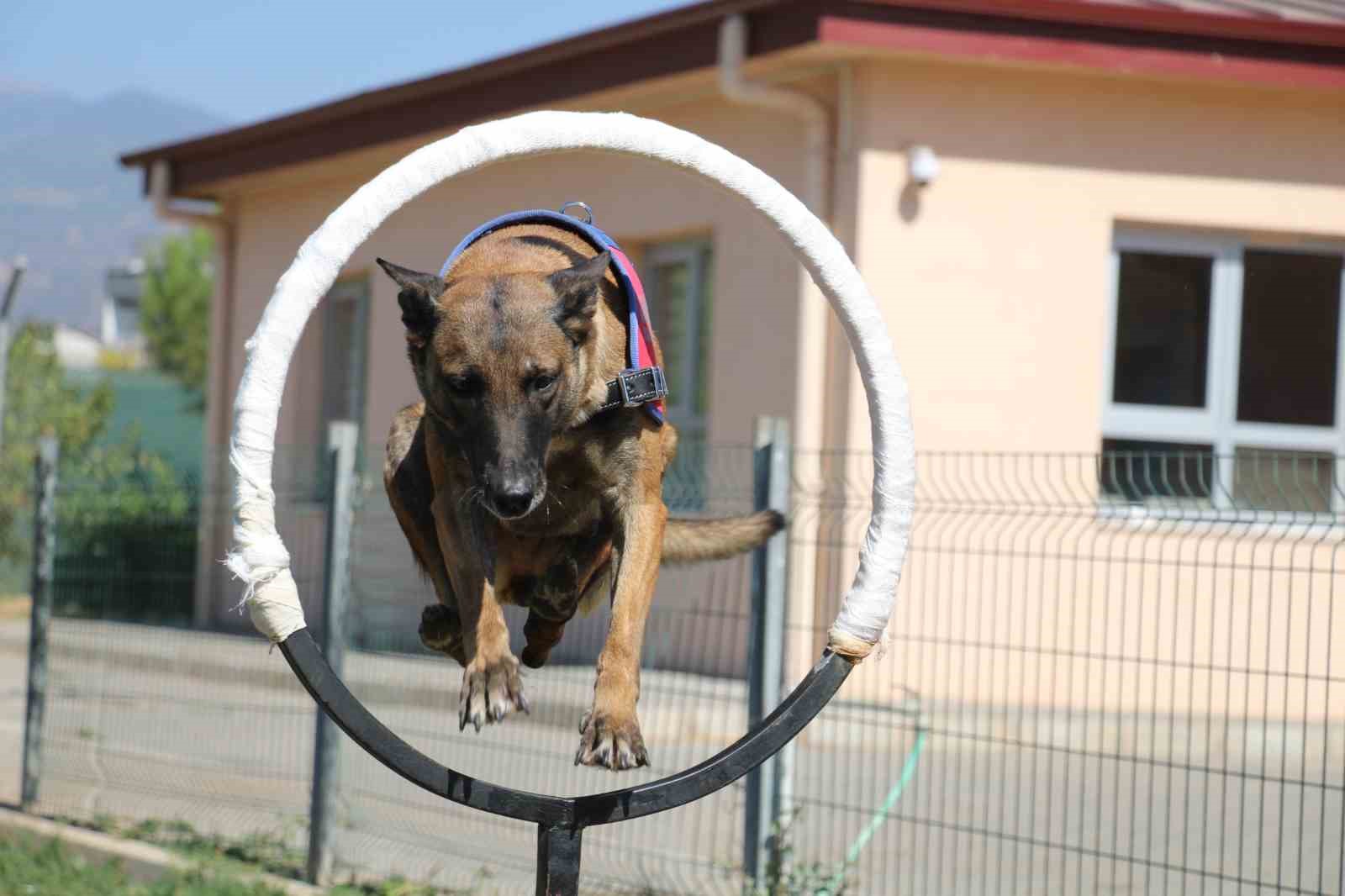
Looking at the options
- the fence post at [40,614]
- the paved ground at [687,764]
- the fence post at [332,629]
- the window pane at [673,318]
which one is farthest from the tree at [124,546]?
the window pane at [673,318]

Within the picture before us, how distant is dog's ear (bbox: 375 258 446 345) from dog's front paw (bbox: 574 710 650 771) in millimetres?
830

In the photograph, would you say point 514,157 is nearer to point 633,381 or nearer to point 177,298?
point 633,381

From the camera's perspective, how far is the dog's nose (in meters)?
2.99

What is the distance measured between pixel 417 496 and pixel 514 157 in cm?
90

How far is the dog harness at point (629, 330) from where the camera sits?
3391mm

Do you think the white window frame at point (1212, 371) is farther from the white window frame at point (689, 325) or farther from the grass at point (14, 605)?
the grass at point (14, 605)

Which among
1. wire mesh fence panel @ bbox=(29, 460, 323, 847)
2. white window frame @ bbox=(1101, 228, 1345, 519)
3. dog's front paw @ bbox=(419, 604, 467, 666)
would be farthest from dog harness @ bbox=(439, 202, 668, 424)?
white window frame @ bbox=(1101, 228, 1345, 519)

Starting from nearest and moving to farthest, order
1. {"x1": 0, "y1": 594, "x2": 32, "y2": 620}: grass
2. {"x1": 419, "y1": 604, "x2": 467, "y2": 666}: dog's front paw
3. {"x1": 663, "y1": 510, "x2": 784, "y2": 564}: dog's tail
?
{"x1": 419, "y1": 604, "x2": 467, "y2": 666}: dog's front paw < {"x1": 663, "y1": 510, "x2": 784, "y2": 564}: dog's tail < {"x1": 0, "y1": 594, "x2": 32, "y2": 620}: grass

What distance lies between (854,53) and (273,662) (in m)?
5.24

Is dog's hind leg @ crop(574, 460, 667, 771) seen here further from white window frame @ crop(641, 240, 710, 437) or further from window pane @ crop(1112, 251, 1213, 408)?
white window frame @ crop(641, 240, 710, 437)

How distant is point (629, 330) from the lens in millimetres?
3578

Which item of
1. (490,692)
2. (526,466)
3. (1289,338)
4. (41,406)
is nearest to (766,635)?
(490,692)

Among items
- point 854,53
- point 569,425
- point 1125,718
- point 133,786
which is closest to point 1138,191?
point 854,53

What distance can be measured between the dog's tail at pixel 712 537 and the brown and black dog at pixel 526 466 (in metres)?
0.54
